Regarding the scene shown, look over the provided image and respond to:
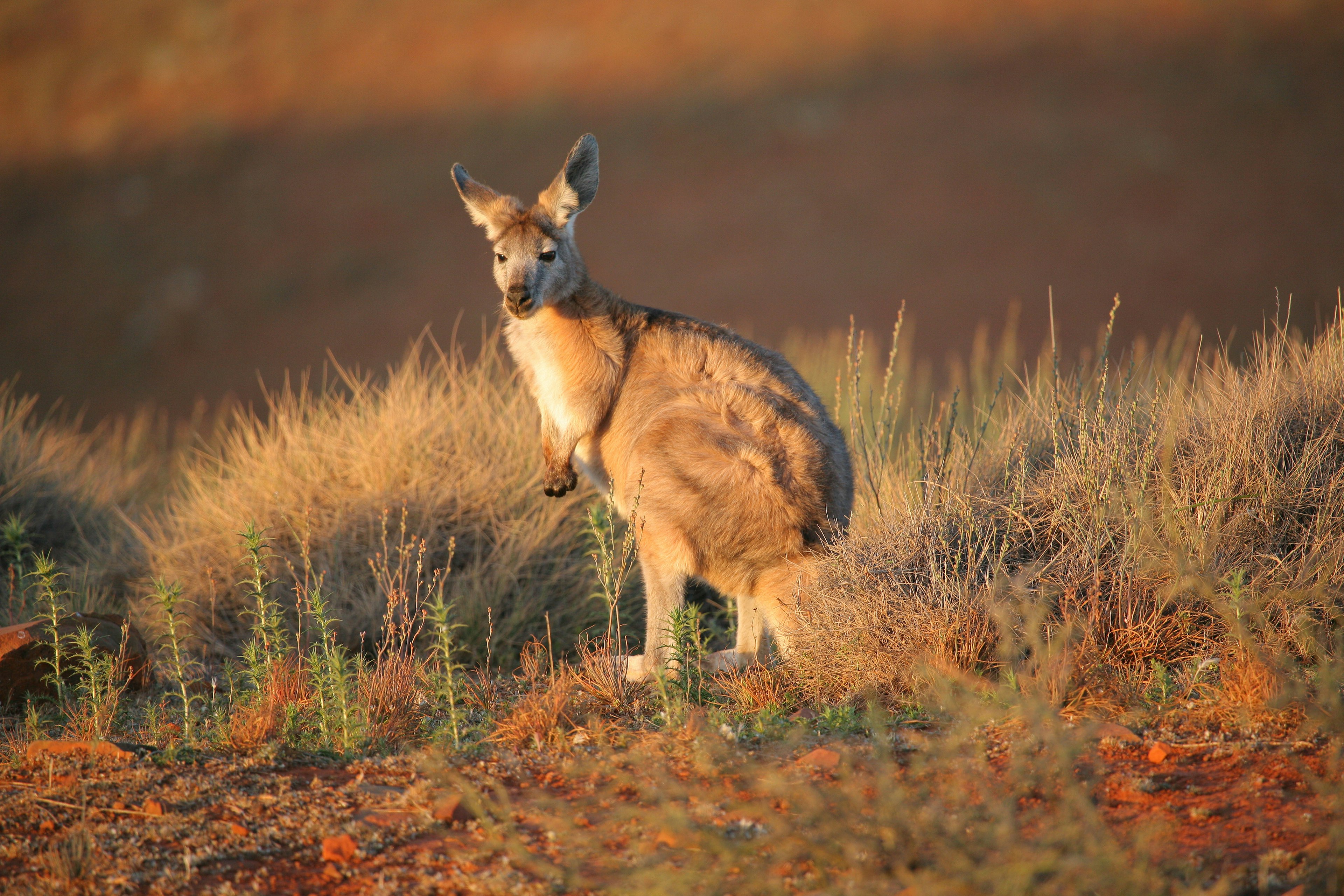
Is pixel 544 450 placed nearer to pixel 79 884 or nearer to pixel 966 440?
pixel 966 440

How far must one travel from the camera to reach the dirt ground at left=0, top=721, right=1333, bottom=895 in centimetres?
270

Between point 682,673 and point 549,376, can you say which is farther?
point 549,376

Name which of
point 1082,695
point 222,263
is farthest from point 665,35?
Answer: point 1082,695

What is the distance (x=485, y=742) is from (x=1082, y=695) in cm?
230

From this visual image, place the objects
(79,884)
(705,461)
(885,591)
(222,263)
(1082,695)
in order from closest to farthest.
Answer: (79,884), (1082,695), (885,591), (705,461), (222,263)

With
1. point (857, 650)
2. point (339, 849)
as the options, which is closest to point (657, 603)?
point (857, 650)

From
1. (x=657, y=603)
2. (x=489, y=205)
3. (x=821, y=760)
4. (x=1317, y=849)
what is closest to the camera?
(x=1317, y=849)

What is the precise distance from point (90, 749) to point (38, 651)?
1223mm

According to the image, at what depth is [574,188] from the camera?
18.3 feet

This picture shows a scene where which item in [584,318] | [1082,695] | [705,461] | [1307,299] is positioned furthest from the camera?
[1307,299]

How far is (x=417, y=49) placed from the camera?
34.8 metres

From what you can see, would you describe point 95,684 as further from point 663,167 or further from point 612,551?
point 663,167

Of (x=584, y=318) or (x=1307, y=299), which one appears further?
(x=1307, y=299)

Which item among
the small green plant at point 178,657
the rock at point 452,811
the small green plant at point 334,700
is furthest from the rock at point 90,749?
the rock at point 452,811
